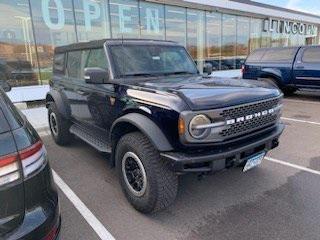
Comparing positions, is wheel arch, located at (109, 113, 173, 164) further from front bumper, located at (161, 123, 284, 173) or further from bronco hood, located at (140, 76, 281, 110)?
bronco hood, located at (140, 76, 281, 110)

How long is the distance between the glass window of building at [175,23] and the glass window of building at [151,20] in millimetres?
391

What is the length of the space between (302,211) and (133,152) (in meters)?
1.99

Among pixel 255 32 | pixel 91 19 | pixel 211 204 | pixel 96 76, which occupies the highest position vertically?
Result: pixel 91 19

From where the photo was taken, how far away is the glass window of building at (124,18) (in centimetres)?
1293

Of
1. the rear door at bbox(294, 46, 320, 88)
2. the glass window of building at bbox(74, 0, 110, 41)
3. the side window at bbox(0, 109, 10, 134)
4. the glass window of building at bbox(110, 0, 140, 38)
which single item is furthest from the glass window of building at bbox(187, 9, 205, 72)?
the side window at bbox(0, 109, 10, 134)

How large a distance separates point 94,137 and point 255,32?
1895 centimetres

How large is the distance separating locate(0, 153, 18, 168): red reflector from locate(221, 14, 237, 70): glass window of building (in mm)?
17860

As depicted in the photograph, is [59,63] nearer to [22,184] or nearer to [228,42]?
[22,184]

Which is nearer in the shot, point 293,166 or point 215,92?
point 215,92

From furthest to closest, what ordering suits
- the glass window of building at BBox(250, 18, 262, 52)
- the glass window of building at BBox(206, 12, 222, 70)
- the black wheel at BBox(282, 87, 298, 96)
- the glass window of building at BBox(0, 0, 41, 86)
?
1. the glass window of building at BBox(250, 18, 262, 52)
2. the glass window of building at BBox(206, 12, 222, 70)
3. the black wheel at BBox(282, 87, 298, 96)
4. the glass window of building at BBox(0, 0, 41, 86)

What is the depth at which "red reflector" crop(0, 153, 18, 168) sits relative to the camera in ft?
6.02

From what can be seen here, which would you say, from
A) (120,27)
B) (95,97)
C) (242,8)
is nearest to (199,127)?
(95,97)

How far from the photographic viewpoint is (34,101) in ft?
34.9

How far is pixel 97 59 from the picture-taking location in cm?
439
